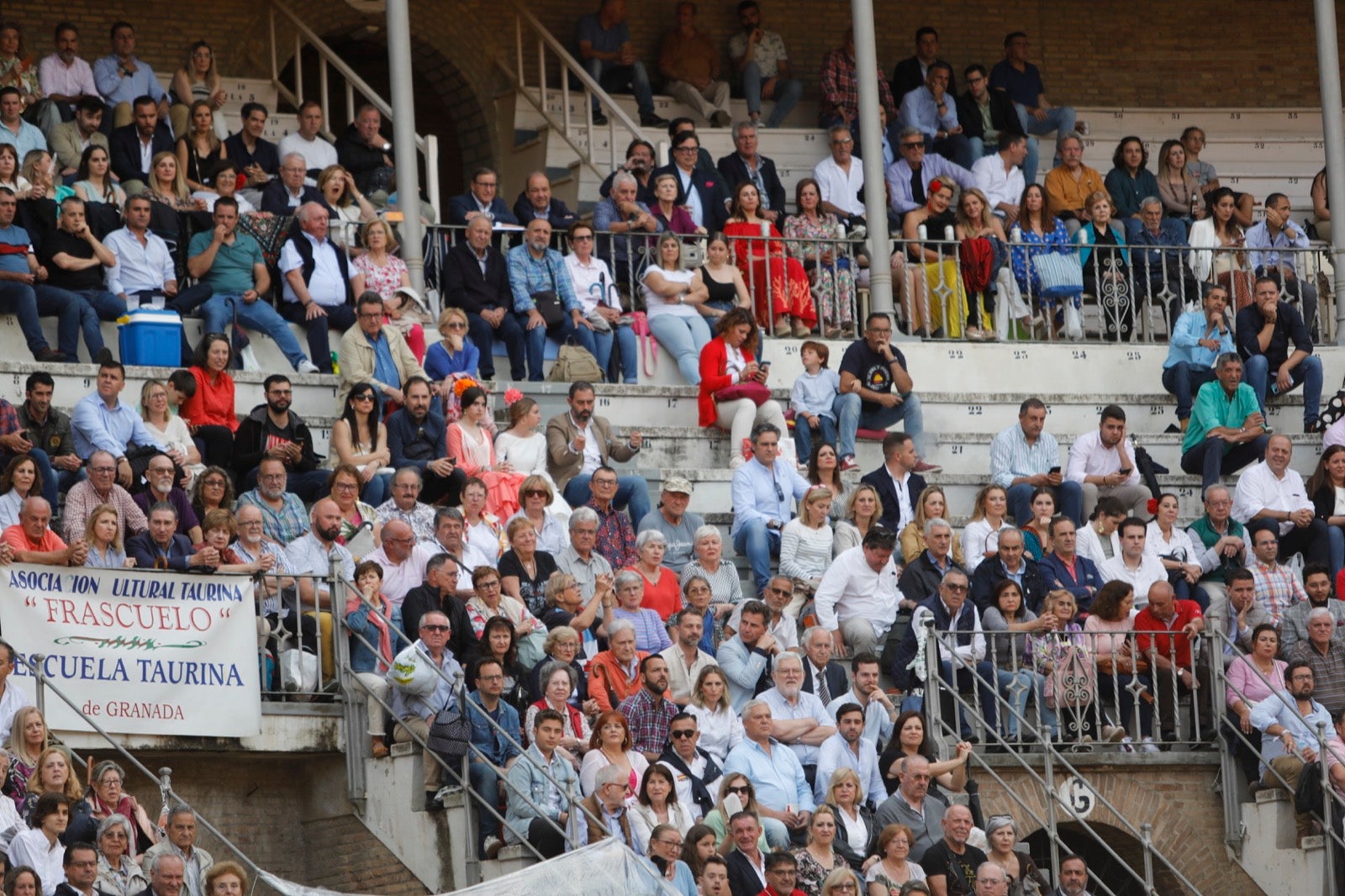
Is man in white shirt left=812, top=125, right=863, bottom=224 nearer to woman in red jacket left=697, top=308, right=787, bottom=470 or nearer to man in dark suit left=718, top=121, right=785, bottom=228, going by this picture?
man in dark suit left=718, top=121, right=785, bottom=228

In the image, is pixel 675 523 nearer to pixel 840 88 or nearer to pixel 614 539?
pixel 614 539

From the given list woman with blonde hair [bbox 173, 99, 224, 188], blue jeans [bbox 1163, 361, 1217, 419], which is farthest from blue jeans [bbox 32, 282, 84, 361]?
blue jeans [bbox 1163, 361, 1217, 419]

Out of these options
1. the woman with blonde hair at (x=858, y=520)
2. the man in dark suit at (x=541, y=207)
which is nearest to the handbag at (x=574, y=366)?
the man in dark suit at (x=541, y=207)

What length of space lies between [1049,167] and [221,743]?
12211 millimetres

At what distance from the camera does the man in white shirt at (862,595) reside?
1620 cm

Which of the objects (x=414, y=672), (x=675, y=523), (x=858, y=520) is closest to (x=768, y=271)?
(x=858, y=520)

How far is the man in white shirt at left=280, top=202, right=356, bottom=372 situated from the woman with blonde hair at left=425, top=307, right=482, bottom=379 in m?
0.73

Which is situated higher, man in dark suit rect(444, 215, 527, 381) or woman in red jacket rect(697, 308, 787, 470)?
man in dark suit rect(444, 215, 527, 381)

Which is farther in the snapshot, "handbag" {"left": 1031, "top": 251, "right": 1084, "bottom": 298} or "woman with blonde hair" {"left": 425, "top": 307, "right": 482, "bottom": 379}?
"handbag" {"left": 1031, "top": 251, "right": 1084, "bottom": 298}

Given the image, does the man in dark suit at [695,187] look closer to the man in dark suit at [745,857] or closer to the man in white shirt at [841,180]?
the man in white shirt at [841,180]

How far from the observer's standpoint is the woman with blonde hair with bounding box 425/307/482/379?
1802cm

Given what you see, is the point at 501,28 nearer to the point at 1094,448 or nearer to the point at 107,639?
the point at 1094,448

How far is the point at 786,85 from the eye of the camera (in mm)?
24641

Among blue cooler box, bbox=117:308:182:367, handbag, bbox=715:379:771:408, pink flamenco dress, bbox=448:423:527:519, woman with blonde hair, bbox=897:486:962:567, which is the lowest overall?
woman with blonde hair, bbox=897:486:962:567
